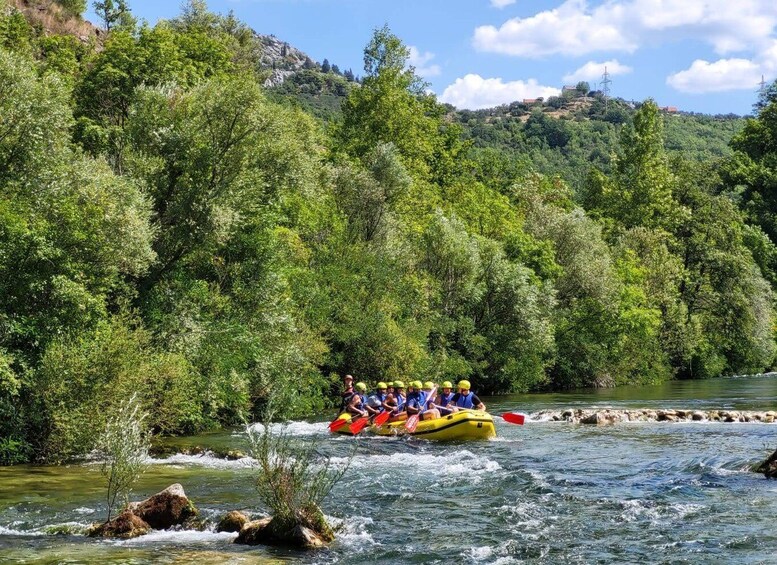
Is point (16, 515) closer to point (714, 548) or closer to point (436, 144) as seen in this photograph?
point (714, 548)

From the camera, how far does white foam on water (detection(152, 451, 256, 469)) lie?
55.2 ft

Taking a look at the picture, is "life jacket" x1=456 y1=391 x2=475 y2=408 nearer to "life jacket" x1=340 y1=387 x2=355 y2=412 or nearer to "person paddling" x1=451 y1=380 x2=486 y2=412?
"person paddling" x1=451 y1=380 x2=486 y2=412

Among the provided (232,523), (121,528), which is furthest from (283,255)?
(121,528)

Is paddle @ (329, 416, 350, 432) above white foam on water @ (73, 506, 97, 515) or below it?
above

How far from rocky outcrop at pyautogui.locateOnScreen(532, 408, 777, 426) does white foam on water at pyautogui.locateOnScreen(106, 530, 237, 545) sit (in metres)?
16.9

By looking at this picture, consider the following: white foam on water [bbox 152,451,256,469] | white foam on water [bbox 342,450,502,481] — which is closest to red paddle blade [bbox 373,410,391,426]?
white foam on water [bbox 342,450,502,481]

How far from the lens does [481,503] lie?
1311 centimetres

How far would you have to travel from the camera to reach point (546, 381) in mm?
41625

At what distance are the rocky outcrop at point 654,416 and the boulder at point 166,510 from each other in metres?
16.7

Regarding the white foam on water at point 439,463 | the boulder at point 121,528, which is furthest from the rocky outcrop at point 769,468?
the boulder at point 121,528

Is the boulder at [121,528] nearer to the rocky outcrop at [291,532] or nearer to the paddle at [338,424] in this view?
the rocky outcrop at [291,532]

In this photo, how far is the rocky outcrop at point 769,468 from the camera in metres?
15.2

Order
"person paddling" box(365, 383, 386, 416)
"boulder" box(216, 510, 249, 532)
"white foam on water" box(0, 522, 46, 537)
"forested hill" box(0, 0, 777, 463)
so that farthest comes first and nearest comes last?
1. "person paddling" box(365, 383, 386, 416)
2. "forested hill" box(0, 0, 777, 463)
3. "boulder" box(216, 510, 249, 532)
4. "white foam on water" box(0, 522, 46, 537)

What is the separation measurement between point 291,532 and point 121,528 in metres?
2.25
